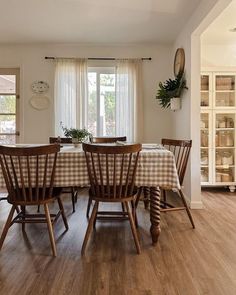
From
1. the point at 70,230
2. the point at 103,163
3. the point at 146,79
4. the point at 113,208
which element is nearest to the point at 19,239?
the point at 70,230

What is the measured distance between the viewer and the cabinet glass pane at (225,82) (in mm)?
4527

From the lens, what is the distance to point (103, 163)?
2373mm

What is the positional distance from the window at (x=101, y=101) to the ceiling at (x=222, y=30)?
5.42 ft

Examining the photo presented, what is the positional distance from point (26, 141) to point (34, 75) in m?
1.17

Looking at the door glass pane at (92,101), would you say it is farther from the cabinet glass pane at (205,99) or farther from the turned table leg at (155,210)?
the turned table leg at (155,210)

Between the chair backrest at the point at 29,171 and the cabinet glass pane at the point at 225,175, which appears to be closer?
the chair backrest at the point at 29,171

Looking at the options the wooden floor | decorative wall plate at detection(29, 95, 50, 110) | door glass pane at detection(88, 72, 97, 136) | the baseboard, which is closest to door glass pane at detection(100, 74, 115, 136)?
door glass pane at detection(88, 72, 97, 136)

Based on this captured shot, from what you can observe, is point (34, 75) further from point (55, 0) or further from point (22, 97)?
point (55, 0)

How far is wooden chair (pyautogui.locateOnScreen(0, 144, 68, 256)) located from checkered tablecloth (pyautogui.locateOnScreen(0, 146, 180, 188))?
12 centimetres

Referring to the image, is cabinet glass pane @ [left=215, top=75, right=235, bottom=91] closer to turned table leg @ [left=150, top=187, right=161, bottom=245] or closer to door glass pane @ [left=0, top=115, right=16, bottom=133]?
turned table leg @ [left=150, top=187, right=161, bottom=245]

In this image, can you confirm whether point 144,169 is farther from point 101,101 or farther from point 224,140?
point 101,101

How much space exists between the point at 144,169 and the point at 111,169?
287 mm

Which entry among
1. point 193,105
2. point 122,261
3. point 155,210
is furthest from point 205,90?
point 122,261

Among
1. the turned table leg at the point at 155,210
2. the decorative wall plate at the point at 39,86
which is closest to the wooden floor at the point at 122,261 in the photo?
the turned table leg at the point at 155,210
